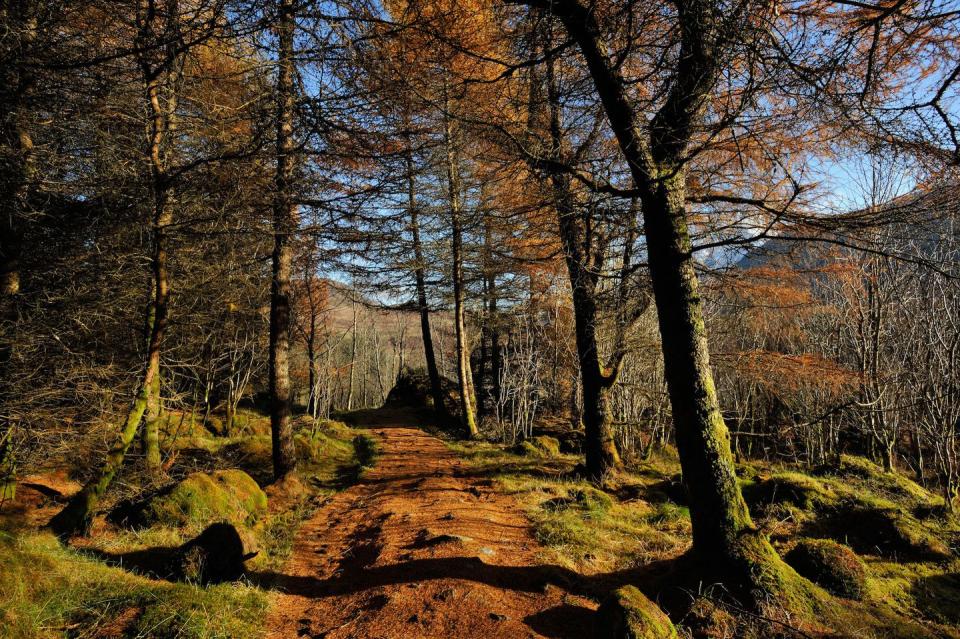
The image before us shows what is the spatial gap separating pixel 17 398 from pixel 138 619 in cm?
311

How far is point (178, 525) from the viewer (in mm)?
4969

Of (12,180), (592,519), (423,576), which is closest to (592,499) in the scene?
(592,519)

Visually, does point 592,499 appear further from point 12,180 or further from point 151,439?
point 12,180

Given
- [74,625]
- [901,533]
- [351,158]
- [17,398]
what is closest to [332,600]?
[74,625]

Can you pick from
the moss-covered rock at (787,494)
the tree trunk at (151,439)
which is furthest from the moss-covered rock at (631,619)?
the tree trunk at (151,439)

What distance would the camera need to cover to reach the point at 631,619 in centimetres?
251

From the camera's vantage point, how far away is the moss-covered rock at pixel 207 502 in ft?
16.4

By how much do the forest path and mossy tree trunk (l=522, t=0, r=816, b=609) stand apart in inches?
44.9

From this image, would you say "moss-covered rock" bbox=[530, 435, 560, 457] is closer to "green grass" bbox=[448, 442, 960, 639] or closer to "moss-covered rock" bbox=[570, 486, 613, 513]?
"green grass" bbox=[448, 442, 960, 639]

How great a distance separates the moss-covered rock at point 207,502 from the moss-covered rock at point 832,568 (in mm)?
5529

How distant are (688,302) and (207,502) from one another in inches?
241

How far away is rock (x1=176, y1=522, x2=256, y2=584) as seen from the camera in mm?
3688

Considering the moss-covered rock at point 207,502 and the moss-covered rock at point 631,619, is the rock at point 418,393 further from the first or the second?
the moss-covered rock at point 631,619

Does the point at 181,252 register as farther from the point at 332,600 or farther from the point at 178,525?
the point at 332,600
